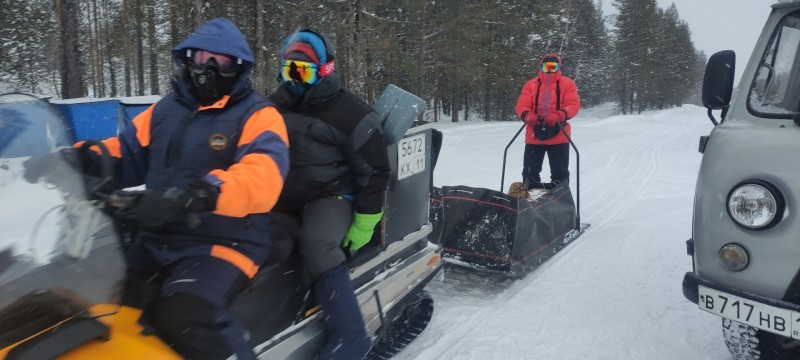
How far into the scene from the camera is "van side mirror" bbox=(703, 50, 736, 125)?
334cm

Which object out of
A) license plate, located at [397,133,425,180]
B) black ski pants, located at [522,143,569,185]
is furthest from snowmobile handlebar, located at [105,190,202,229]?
black ski pants, located at [522,143,569,185]

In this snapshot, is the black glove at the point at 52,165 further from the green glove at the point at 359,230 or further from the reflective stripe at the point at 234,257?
the green glove at the point at 359,230

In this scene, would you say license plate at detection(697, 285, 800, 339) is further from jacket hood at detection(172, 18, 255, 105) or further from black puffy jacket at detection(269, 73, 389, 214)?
jacket hood at detection(172, 18, 255, 105)

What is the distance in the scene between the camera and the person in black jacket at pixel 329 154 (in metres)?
2.83

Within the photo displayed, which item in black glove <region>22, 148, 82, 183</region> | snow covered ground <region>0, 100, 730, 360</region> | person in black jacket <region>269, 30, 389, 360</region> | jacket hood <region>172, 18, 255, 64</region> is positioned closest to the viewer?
black glove <region>22, 148, 82, 183</region>

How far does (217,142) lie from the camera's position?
2262 mm

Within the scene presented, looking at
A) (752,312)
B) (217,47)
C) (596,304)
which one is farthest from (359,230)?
(596,304)

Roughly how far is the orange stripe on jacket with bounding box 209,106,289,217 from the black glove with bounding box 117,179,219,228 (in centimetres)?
8

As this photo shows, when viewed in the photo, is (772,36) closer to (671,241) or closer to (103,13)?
(671,241)

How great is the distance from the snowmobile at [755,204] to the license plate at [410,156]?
5.26 ft

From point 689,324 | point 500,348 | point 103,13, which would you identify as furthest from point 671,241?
point 103,13

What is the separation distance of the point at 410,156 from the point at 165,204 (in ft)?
5.96

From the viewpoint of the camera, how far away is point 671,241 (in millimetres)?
5750

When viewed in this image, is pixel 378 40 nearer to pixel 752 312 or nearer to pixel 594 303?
pixel 594 303
